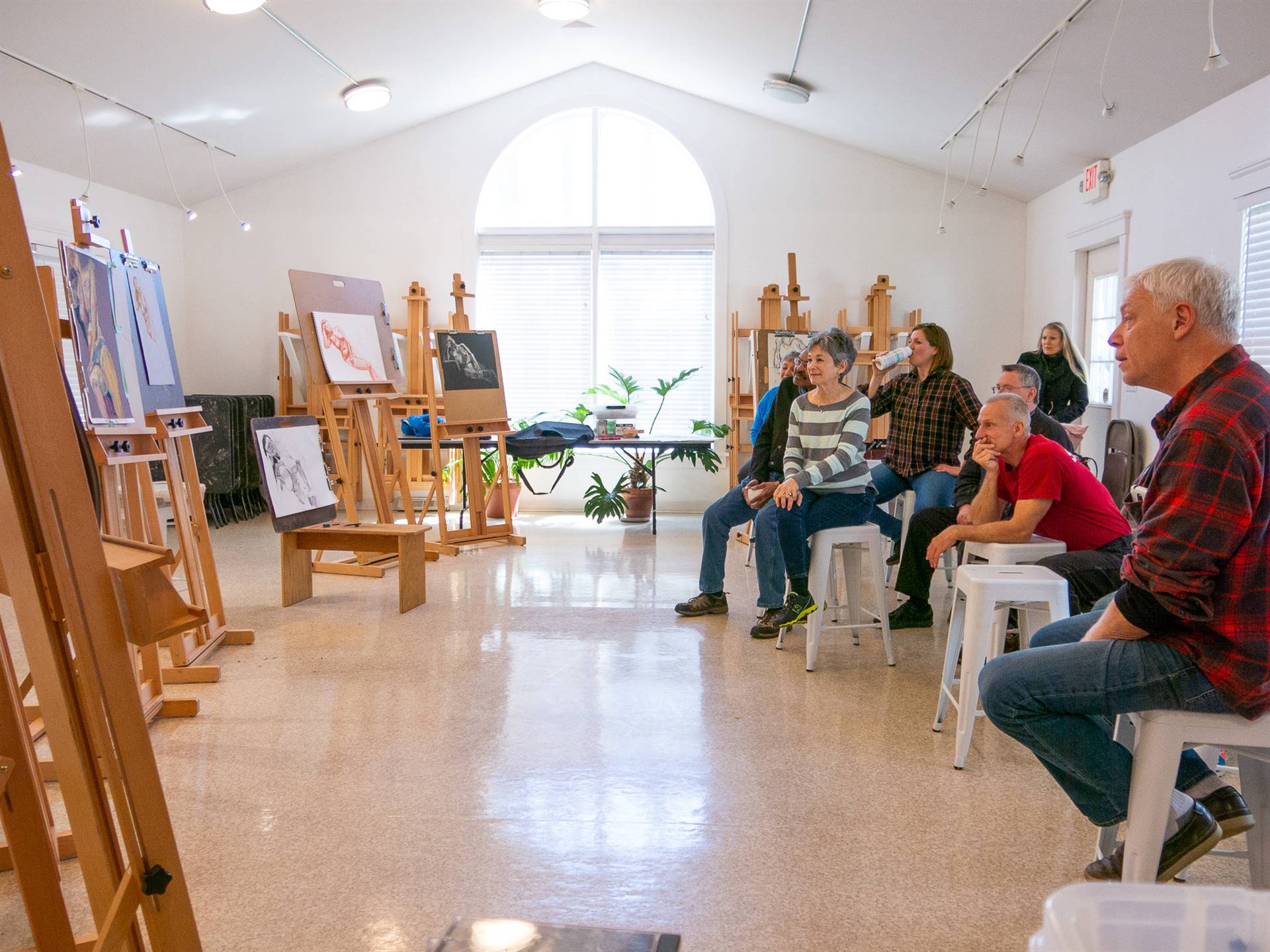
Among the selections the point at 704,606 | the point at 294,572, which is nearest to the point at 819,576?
the point at 704,606

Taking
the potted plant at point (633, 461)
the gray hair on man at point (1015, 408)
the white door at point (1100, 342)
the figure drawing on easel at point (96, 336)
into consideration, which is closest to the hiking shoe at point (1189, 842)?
the gray hair on man at point (1015, 408)

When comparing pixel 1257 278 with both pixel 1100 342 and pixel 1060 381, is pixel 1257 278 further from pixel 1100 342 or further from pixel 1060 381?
pixel 1100 342

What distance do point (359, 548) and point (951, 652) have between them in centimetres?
289

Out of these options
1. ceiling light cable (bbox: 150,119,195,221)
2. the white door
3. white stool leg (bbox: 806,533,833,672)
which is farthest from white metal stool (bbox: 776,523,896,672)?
ceiling light cable (bbox: 150,119,195,221)

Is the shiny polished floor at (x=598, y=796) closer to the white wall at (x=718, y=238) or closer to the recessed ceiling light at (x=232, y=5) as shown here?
the recessed ceiling light at (x=232, y=5)

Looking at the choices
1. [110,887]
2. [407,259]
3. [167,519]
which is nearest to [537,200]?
[407,259]

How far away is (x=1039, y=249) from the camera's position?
7.18 metres

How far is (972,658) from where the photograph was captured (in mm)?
2691

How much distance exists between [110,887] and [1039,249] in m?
7.25

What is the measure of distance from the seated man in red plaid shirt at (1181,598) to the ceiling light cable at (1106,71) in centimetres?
298

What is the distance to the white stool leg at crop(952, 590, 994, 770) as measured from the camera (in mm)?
2676

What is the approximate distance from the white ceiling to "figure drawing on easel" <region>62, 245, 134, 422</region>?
2.08 meters

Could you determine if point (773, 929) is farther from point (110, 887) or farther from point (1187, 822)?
point (110, 887)

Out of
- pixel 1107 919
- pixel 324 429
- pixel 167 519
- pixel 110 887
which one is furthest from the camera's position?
pixel 324 429
